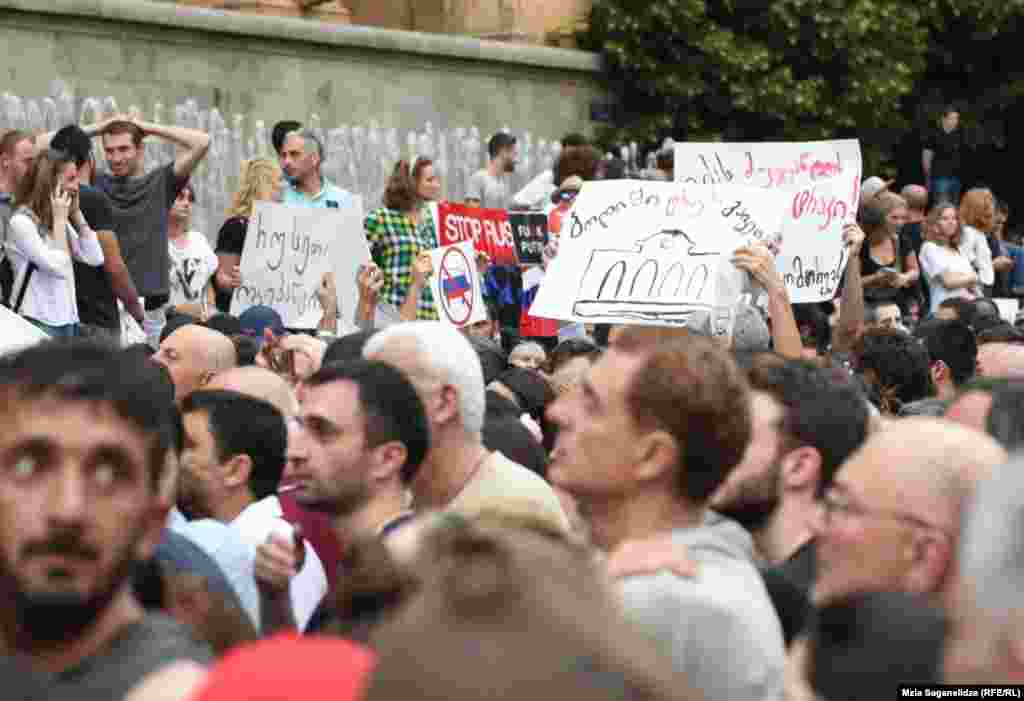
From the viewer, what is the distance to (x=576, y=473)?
14.2 feet

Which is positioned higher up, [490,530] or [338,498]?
[490,530]

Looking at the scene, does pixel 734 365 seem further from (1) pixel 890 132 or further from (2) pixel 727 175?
(1) pixel 890 132

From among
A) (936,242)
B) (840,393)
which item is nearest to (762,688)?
(840,393)

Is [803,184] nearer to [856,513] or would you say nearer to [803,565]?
[803,565]

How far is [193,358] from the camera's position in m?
8.50

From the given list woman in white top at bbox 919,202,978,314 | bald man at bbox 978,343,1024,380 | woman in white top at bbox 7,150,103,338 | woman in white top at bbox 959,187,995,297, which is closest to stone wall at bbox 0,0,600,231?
woman in white top at bbox 959,187,995,297

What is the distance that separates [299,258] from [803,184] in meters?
2.66

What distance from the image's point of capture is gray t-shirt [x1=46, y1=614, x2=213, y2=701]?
128 inches

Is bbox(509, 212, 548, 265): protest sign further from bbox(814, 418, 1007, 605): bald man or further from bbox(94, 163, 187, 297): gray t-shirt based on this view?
bbox(814, 418, 1007, 605): bald man

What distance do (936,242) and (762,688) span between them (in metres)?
13.8

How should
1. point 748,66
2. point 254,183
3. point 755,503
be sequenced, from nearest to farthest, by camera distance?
point 755,503 → point 254,183 → point 748,66

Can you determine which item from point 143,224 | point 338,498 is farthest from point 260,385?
point 143,224

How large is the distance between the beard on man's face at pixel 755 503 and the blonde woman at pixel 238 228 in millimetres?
8418

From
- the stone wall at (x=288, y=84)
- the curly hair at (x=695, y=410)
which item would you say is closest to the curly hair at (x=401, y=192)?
the stone wall at (x=288, y=84)
